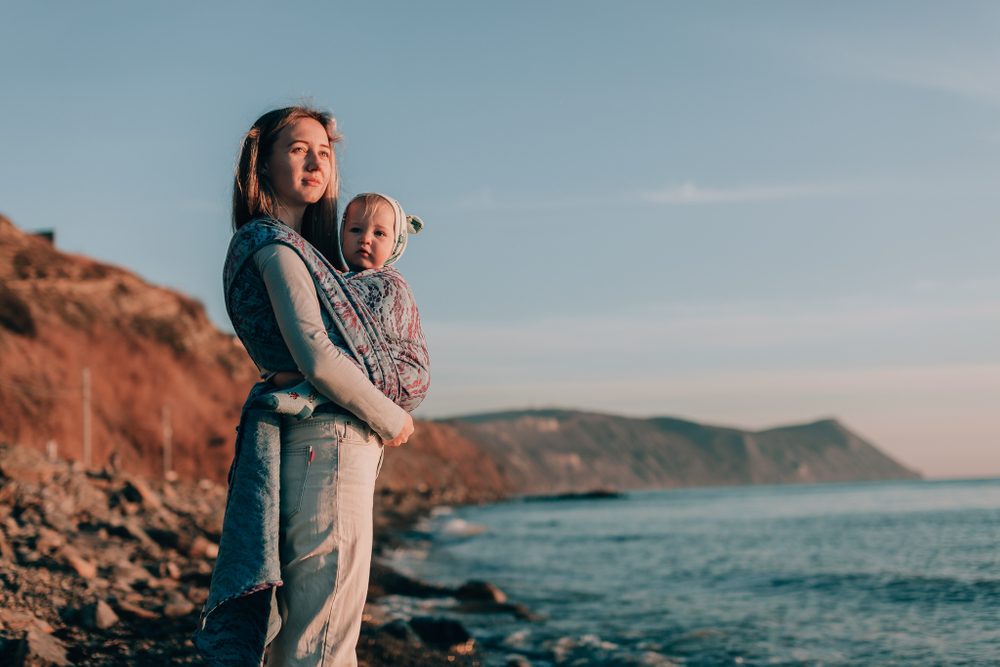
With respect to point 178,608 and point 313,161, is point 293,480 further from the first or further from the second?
point 178,608

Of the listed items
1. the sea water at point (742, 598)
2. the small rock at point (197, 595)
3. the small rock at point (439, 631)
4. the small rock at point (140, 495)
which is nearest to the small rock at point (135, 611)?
the small rock at point (197, 595)

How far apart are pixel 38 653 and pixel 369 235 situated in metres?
2.73

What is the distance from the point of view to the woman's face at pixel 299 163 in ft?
7.64

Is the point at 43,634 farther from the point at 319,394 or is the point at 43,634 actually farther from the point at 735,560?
the point at 735,560

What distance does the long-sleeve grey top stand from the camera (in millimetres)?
1988

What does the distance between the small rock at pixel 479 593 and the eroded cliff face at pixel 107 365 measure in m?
13.0

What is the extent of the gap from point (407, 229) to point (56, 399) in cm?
2187

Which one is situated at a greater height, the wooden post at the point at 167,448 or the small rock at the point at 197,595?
the wooden post at the point at 167,448

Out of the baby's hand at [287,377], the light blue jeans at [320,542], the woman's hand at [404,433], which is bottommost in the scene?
the light blue jeans at [320,542]

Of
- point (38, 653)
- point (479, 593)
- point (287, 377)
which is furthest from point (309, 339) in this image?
point (479, 593)

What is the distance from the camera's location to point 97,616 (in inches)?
177

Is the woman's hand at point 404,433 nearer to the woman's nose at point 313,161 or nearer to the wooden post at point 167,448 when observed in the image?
the woman's nose at point 313,161

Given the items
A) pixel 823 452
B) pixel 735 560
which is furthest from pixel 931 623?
pixel 823 452

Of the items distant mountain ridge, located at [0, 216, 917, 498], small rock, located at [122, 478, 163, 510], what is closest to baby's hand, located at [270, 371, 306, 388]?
small rock, located at [122, 478, 163, 510]
